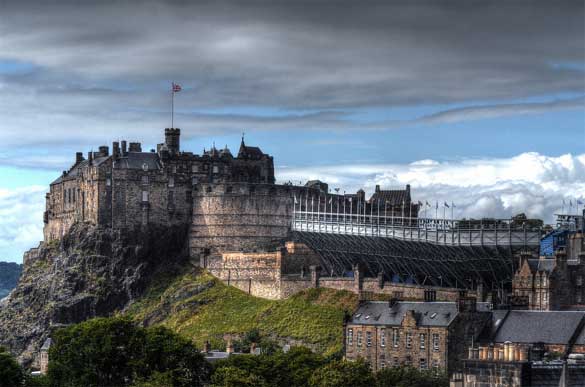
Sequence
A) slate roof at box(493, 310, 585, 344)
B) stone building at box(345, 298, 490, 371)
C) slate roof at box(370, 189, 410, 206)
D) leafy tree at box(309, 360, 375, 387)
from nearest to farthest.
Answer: leafy tree at box(309, 360, 375, 387) → slate roof at box(493, 310, 585, 344) → stone building at box(345, 298, 490, 371) → slate roof at box(370, 189, 410, 206)

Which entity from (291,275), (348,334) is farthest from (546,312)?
(291,275)

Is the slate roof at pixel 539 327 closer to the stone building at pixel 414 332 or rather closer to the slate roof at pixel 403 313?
the stone building at pixel 414 332

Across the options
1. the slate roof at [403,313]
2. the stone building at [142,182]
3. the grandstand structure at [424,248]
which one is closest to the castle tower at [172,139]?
the stone building at [142,182]

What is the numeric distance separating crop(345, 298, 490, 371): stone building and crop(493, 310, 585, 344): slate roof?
2.47m

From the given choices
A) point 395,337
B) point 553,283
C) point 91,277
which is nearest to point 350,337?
point 395,337

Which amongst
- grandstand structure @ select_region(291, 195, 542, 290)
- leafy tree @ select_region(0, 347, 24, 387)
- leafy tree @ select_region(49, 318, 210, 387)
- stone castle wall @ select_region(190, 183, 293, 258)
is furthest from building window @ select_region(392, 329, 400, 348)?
stone castle wall @ select_region(190, 183, 293, 258)

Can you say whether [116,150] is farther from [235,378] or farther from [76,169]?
[235,378]

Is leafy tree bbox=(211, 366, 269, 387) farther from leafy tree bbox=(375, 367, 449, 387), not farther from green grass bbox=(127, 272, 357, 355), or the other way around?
green grass bbox=(127, 272, 357, 355)

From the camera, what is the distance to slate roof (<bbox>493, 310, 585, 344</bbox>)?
351 feet

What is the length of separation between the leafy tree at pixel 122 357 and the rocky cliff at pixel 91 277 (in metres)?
46.6

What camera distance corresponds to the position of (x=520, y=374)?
46.2m

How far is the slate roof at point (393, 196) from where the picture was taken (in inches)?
7367

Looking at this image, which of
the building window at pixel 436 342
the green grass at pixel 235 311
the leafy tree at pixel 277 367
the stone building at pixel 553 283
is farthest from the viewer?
the green grass at pixel 235 311

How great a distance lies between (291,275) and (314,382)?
45.0 meters
